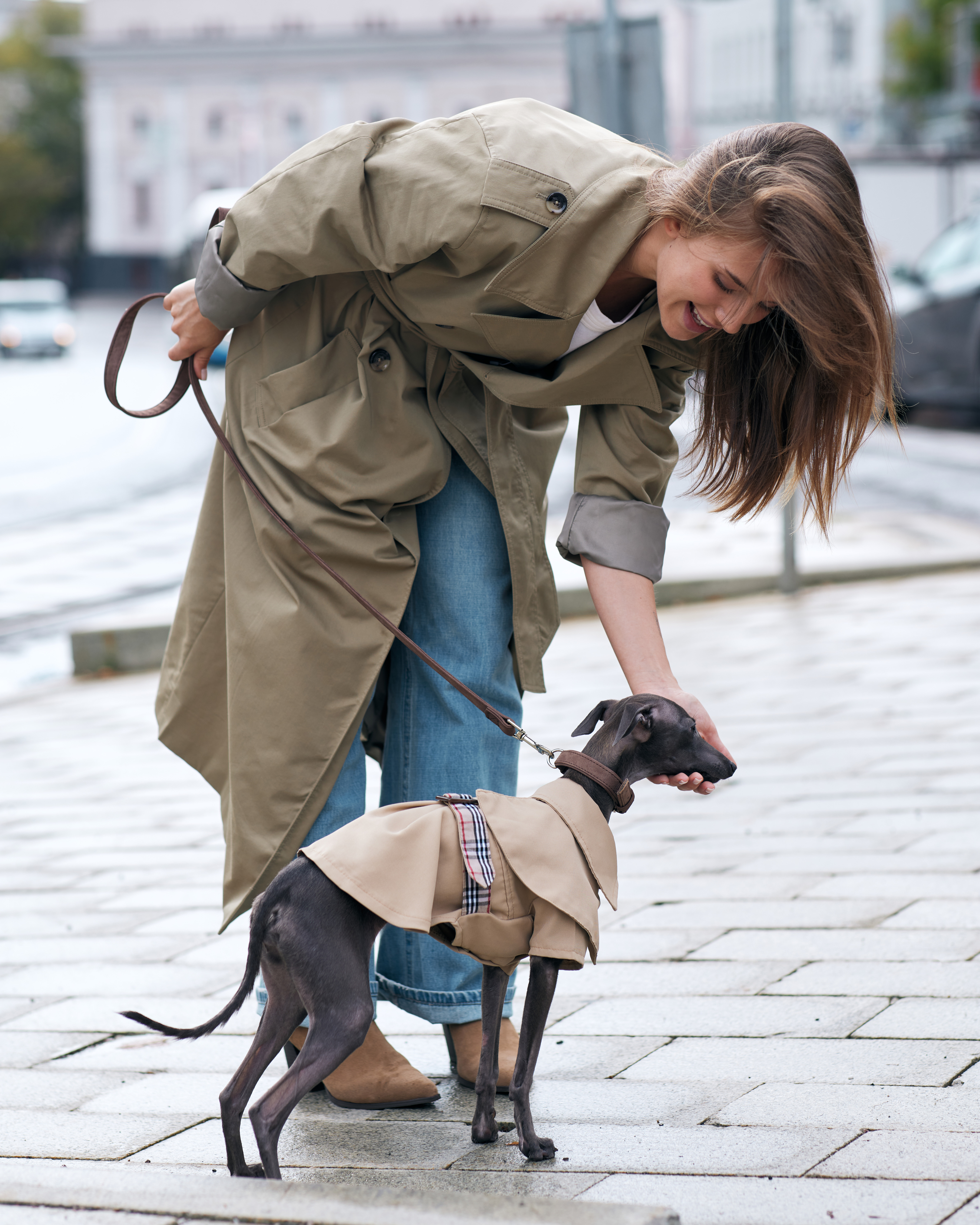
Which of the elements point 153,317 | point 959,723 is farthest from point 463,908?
point 153,317

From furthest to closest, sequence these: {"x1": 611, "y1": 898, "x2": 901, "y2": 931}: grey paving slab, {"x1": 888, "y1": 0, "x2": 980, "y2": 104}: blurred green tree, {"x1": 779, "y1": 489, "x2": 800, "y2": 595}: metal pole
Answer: {"x1": 888, "y1": 0, "x2": 980, "y2": 104}: blurred green tree, {"x1": 779, "y1": 489, "x2": 800, "y2": 595}: metal pole, {"x1": 611, "y1": 898, "x2": 901, "y2": 931}: grey paving slab

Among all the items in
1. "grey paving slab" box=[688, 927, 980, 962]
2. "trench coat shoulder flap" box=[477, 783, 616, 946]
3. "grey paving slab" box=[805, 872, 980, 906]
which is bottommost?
"grey paving slab" box=[805, 872, 980, 906]

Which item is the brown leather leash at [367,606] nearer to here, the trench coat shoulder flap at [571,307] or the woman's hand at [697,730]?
the woman's hand at [697,730]

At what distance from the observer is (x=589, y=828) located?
8.08ft

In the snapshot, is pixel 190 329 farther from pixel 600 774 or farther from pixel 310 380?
pixel 600 774

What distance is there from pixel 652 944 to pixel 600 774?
1182mm

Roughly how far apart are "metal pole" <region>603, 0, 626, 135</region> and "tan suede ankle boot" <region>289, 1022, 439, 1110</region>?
6330 millimetres

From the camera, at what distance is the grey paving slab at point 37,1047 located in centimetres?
306

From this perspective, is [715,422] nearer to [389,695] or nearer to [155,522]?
[389,695]

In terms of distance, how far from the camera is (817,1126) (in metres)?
2.48

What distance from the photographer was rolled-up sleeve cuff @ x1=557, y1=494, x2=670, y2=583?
8.84 feet

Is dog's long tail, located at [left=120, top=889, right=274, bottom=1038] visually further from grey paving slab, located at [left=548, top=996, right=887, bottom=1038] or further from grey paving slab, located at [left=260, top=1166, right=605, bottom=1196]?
grey paving slab, located at [left=548, top=996, right=887, bottom=1038]

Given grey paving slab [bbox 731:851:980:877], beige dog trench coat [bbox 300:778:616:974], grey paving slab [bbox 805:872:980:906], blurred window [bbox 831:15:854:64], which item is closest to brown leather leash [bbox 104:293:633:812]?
beige dog trench coat [bbox 300:778:616:974]

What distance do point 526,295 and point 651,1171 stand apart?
1.41 meters
